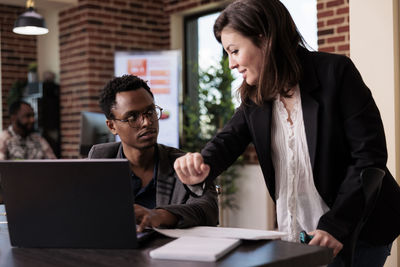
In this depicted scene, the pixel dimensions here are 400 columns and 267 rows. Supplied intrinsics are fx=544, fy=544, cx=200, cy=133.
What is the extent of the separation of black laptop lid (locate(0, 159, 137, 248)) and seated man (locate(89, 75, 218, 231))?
53 centimetres

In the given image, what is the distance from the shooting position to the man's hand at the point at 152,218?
4.75 feet

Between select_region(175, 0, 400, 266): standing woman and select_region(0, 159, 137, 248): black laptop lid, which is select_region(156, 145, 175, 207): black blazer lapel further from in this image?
select_region(0, 159, 137, 248): black laptop lid

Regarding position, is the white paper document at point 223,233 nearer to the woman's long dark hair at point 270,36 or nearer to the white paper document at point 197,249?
the white paper document at point 197,249

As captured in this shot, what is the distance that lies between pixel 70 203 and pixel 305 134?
0.69m

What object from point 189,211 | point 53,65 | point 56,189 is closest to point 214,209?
point 189,211

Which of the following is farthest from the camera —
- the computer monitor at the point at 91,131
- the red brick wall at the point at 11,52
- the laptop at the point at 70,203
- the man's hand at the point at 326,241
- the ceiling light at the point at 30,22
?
the red brick wall at the point at 11,52

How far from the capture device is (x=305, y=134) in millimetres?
1567

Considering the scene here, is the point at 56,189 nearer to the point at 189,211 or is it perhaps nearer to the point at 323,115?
the point at 189,211

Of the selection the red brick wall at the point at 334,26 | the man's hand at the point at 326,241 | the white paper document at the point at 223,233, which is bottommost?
the man's hand at the point at 326,241

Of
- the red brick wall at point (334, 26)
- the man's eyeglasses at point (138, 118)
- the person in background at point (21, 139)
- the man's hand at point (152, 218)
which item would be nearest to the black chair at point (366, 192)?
the man's hand at point (152, 218)

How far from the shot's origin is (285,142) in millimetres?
1614

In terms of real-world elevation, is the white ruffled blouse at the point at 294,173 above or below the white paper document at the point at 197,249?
above

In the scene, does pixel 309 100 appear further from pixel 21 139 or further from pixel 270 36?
pixel 21 139

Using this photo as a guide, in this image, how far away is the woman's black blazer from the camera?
146 centimetres
